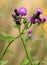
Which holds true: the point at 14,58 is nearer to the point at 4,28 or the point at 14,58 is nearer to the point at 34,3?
the point at 4,28

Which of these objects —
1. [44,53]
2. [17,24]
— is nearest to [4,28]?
[44,53]

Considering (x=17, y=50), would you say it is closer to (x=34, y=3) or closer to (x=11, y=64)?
(x=11, y=64)

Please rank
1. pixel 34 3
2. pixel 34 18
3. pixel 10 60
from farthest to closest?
pixel 34 3, pixel 10 60, pixel 34 18

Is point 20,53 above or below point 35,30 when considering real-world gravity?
below

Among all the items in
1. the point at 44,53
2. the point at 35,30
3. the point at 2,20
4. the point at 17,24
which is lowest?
the point at 44,53

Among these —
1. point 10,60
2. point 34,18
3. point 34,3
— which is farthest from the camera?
point 34,3

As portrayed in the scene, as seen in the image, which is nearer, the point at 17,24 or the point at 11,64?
the point at 17,24

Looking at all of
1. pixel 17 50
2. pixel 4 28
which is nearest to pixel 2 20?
pixel 4 28

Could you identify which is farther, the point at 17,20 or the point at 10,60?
the point at 10,60

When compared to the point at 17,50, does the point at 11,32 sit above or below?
above
